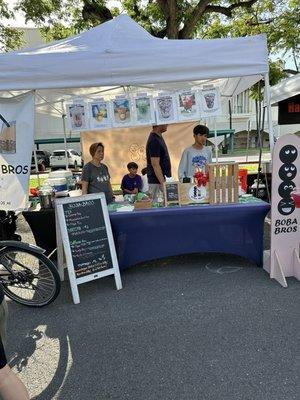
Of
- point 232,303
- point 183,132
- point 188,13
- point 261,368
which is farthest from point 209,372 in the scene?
point 188,13

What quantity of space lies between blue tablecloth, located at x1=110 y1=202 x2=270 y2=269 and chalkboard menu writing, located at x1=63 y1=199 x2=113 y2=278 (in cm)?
25

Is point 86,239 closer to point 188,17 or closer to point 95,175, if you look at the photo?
point 95,175

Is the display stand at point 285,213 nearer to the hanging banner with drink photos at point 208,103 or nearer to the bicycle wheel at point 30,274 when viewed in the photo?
the hanging banner with drink photos at point 208,103

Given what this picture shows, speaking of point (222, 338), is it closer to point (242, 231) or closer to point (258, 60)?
point (242, 231)

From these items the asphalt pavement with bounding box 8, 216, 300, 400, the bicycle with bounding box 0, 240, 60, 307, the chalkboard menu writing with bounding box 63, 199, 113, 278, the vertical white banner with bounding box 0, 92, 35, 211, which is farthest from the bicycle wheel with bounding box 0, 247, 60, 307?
the vertical white banner with bounding box 0, 92, 35, 211

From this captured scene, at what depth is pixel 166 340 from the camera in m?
2.74

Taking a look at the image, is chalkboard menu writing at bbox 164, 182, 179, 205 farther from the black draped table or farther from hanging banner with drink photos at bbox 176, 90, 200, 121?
hanging banner with drink photos at bbox 176, 90, 200, 121

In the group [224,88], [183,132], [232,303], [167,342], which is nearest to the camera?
[167,342]

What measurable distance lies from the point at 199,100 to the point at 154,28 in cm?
940

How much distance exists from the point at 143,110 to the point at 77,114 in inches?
30.2

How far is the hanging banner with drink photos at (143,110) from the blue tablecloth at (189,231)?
1069mm

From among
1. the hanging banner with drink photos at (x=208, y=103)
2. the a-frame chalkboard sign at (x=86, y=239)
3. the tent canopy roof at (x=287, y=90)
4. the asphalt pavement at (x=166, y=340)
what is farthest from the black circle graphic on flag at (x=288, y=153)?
the tent canopy roof at (x=287, y=90)

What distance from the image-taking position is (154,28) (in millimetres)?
12023

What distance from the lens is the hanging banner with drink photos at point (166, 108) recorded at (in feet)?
13.0
